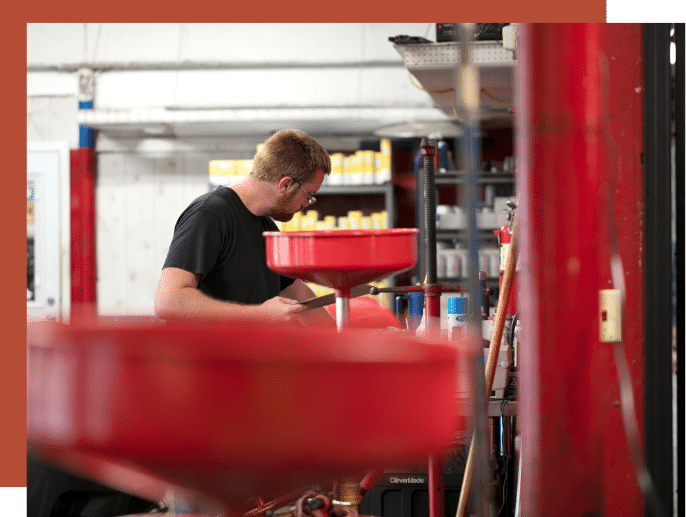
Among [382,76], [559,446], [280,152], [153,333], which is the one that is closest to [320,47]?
[382,76]

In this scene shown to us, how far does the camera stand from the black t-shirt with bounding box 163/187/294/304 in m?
1.68

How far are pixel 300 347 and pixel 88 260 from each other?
5.15m

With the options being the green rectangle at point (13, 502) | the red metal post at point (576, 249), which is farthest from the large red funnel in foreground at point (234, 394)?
the green rectangle at point (13, 502)

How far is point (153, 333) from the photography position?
0.44 meters

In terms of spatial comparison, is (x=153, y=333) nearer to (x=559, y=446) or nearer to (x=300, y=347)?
(x=300, y=347)

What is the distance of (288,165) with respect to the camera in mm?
1902

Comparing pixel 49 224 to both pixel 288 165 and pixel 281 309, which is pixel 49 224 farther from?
pixel 281 309

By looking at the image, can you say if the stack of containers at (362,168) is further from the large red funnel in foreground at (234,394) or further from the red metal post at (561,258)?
the large red funnel in foreground at (234,394)

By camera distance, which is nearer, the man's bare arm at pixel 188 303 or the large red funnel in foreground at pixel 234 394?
the large red funnel in foreground at pixel 234 394

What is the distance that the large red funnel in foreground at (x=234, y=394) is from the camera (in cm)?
43

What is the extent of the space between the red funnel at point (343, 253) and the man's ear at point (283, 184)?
1.77 feet

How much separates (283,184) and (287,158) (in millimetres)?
83

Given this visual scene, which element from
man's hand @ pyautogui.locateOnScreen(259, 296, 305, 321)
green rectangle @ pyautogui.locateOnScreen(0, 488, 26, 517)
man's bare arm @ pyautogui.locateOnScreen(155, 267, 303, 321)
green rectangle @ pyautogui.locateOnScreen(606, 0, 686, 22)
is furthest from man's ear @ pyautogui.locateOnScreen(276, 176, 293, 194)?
green rectangle @ pyautogui.locateOnScreen(0, 488, 26, 517)

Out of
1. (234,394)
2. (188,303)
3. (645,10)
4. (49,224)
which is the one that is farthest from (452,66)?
(234,394)
